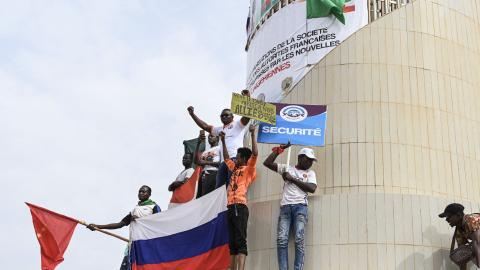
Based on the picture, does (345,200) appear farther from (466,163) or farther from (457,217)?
(466,163)

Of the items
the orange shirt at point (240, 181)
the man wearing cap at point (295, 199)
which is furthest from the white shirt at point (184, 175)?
the man wearing cap at point (295, 199)

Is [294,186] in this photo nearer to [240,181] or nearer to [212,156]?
[240,181]

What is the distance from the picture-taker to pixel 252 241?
38.1ft

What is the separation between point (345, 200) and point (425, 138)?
6.71ft

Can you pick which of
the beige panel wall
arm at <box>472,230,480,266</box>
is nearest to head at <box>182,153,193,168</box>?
the beige panel wall

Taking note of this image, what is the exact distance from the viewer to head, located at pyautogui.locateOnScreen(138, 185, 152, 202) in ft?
42.2

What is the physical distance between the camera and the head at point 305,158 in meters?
11.2

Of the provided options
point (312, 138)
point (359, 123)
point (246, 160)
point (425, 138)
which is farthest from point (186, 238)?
point (425, 138)

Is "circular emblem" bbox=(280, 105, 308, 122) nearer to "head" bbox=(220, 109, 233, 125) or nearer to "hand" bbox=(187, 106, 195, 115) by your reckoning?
"head" bbox=(220, 109, 233, 125)

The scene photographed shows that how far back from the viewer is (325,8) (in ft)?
59.5

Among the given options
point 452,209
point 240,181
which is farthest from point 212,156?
point 452,209

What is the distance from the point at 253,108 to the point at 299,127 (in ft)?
3.18

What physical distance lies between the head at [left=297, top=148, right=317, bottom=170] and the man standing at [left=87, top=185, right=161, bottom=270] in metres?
3.14

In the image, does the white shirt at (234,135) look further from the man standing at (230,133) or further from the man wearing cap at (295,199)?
the man wearing cap at (295,199)
